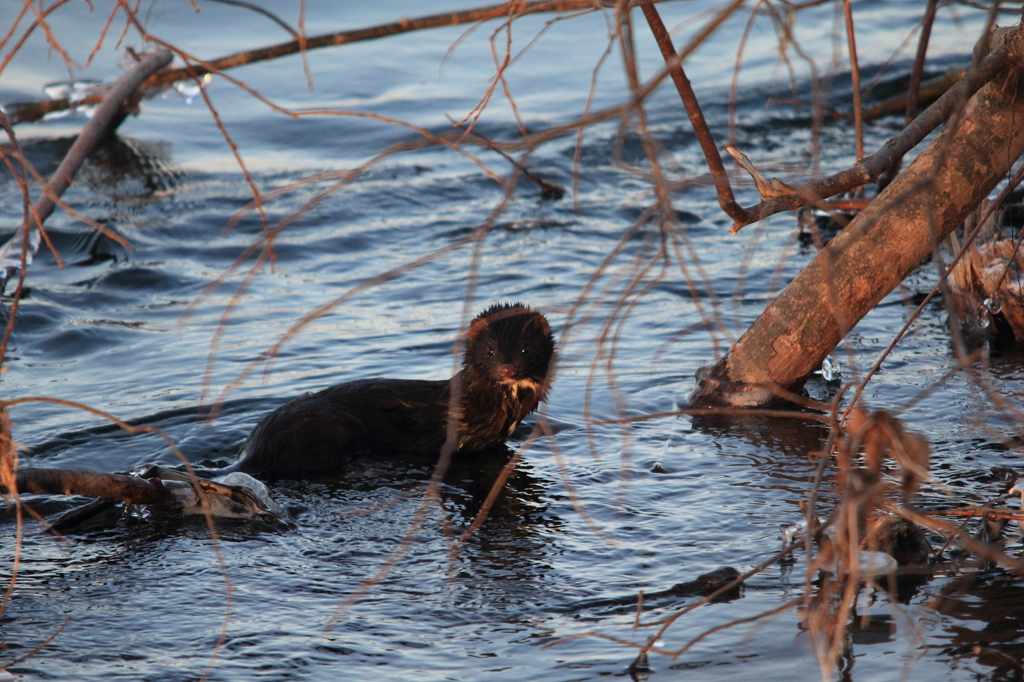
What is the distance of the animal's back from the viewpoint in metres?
5.25

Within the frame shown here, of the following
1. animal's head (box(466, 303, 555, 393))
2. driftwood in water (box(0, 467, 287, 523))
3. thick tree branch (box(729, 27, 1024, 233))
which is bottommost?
driftwood in water (box(0, 467, 287, 523))

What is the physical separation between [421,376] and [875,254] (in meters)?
2.98

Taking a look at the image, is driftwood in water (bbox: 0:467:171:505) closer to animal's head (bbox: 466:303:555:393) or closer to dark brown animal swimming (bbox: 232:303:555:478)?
dark brown animal swimming (bbox: 232:303:555:478)

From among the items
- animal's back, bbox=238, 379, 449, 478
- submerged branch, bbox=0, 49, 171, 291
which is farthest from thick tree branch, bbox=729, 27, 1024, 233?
submerged branch, bbox=0, 49, 171, 291

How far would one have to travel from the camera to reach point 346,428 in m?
5.42

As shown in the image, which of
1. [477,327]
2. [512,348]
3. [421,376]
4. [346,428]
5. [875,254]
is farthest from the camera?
[421,376]

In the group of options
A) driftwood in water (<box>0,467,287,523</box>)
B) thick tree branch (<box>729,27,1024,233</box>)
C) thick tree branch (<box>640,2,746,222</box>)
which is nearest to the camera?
thick tree branch (<box>640,2,746,222</box>)

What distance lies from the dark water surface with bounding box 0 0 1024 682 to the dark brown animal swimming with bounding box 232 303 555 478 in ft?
0.73

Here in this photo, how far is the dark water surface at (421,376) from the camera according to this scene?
11.3ft

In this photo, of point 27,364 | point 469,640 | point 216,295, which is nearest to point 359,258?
point 216,295

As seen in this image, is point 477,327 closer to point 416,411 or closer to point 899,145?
point 416,411

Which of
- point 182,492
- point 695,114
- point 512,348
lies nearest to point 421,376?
point 512,348

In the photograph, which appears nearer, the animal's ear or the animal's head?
the animal's head

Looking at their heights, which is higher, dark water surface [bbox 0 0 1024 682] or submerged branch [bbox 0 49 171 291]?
submerged branch [bbox 0 49 171 291]
